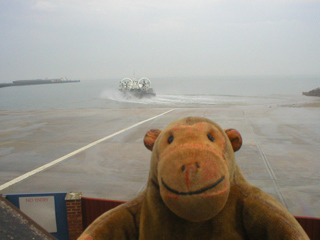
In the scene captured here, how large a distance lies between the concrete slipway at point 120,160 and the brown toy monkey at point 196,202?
164 inches

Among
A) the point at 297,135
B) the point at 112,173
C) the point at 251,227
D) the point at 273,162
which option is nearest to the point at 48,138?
the point at 112,173

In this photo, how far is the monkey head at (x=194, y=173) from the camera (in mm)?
1794

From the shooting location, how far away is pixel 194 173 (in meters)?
1.82

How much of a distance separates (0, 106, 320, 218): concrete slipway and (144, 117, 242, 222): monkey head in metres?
4.64

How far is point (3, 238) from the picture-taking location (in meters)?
2.70

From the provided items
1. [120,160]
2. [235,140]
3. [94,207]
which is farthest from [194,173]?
[120,160]

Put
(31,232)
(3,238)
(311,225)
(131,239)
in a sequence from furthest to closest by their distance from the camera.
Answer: (311,225), (31,232), (3,238), (131,239)

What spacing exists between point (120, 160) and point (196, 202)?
836 cm

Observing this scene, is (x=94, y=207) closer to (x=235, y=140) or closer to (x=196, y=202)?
(x=235, y=140)

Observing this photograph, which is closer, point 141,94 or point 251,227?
point 251,227

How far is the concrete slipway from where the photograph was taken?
725 cm

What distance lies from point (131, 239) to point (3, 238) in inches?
47.3

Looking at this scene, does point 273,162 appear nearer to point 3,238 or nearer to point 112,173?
point 112,173

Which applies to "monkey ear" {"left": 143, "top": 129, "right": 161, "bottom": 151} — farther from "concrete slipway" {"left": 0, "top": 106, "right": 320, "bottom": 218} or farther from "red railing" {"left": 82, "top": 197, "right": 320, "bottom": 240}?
"concrete slipway" {"left": 0, "top": 106, "right": 320, "bottom": 218}
